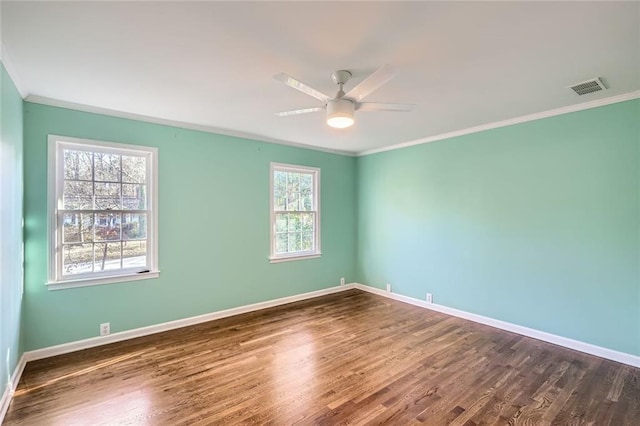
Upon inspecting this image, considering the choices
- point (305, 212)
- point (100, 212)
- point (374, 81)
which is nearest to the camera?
point (374, 81)

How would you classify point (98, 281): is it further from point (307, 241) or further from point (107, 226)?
point (307, 241)

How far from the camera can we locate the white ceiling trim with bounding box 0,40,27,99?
2.09 metres

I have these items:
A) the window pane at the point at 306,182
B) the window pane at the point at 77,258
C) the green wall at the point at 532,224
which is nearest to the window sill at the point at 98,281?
the window pane at the point at 77,258

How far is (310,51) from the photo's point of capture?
2.08 metres

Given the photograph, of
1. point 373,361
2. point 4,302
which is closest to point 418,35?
point 373,361

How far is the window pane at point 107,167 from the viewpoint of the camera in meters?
3.33

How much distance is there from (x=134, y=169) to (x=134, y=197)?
0.33m

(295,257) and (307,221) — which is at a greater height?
(307,221)

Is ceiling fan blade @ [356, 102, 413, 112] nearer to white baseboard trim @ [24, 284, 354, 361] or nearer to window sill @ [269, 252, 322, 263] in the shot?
window sill @ [269, 252, 322, 263]

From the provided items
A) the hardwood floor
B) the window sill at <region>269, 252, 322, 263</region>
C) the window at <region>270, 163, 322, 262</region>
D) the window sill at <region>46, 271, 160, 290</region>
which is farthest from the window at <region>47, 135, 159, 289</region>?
the window at <region>270, 163, 322, 262</region>

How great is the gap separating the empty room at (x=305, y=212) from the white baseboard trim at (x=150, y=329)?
3 centimetres

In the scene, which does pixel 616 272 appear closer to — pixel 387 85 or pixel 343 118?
pixel 387 85

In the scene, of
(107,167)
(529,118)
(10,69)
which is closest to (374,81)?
(529,118)

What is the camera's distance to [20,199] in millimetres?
2742
